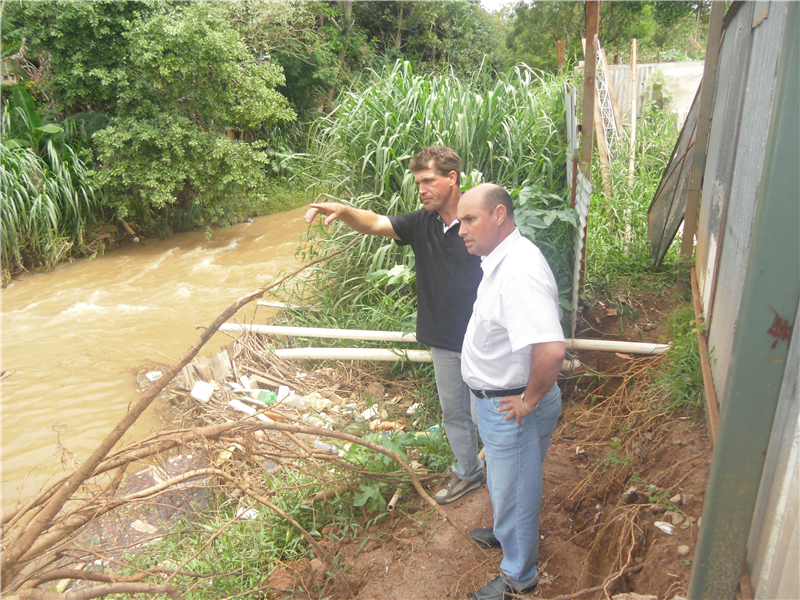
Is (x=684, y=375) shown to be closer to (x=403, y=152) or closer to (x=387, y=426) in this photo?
(x=387, y=426)

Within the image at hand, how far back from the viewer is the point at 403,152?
465 cm

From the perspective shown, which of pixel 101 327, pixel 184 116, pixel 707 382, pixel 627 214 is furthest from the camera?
pixel 184 116

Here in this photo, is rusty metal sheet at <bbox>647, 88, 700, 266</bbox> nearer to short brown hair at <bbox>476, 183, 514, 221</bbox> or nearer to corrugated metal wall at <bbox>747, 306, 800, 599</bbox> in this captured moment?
short brown hair at <bbox>476, 183, 514, 221</bbox>

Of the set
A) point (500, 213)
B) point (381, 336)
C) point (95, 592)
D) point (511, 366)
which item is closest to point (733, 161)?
point (500, 213)

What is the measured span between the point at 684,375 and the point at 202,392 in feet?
10.7

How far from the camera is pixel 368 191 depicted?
4.88m

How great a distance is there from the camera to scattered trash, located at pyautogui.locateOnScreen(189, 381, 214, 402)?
397 cm

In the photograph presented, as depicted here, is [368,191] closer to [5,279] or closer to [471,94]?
[471,94]

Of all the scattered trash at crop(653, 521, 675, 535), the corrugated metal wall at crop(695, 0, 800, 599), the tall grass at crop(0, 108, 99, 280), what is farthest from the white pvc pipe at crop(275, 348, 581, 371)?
the tall grass at crop(0, 108, 99, 280)

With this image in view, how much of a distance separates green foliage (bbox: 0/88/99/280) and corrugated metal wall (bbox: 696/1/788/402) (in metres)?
8.88

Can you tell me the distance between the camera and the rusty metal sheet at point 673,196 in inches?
146

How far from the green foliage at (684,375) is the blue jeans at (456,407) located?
1.07 metres

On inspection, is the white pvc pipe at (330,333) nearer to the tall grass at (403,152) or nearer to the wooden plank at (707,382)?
the tall grass at (403,152)

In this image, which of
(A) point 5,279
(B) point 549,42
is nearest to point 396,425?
(A) point 5,279
